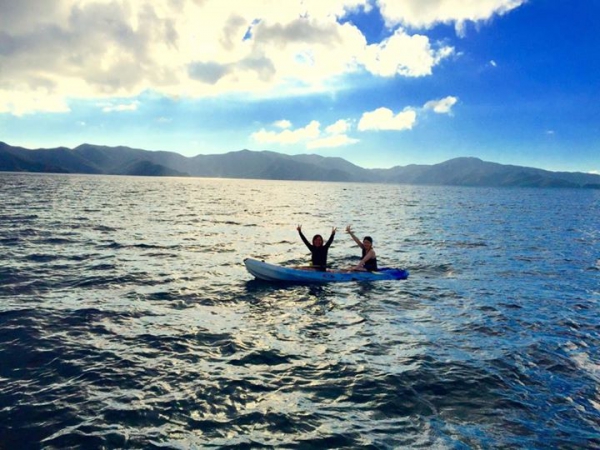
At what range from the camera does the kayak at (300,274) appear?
20.3 metres

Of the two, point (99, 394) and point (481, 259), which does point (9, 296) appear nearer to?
point (99, 394)

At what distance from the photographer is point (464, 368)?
37.3ft

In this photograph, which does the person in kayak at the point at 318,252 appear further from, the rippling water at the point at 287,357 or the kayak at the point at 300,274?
the rippling water at the point at 287,357

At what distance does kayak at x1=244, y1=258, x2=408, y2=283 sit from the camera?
66.5 ft

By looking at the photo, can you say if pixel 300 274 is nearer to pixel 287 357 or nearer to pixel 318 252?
pixel 318 252

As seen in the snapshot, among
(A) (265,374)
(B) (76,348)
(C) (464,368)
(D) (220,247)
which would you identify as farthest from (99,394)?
(D) (220,247)

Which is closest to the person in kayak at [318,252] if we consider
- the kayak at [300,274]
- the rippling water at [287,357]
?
the kayak at [300,274]

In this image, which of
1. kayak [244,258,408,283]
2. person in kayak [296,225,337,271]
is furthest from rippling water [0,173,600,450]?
person in kayak [296,225,337,271]

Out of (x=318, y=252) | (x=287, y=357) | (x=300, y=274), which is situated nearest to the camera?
(x=287, y=357)

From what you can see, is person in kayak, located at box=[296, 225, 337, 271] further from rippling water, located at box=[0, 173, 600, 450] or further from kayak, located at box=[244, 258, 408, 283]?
rippling water, located at box=[0, 173, 600, 450]

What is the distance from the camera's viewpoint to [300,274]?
2059cm

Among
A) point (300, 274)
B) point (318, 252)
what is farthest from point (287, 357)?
point (318, 252)

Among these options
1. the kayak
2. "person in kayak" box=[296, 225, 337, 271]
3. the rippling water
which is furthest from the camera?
"person in kayak" box=[296, 225, 337, 271]

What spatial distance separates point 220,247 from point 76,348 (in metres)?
19.1
